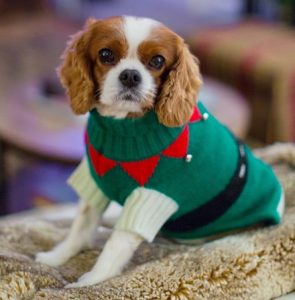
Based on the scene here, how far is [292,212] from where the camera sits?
1256mm

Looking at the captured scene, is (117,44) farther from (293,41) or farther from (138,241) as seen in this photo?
(293,41)

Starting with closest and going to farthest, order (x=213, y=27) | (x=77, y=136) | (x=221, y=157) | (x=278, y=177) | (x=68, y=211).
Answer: (x=221, y=157), (x=278, y=177), (x=68, y=211), (x=77, y=136), (x=213, y=27)

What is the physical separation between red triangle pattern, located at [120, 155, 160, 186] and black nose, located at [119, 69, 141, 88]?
4.7 inches

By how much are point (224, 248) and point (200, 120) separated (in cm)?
21

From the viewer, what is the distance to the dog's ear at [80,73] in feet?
3.60

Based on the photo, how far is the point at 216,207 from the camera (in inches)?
46.9

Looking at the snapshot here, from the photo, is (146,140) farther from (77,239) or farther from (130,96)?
(77,239)

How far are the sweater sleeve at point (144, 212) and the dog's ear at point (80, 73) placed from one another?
0.52 ft

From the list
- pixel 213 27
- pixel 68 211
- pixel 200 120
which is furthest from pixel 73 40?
pixel 213 27

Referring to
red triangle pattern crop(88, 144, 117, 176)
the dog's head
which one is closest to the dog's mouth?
the dog's head

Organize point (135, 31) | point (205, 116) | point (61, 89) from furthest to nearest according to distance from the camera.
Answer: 1. point (61, 89)
2. point (205, 116)
3. point (135, 31)

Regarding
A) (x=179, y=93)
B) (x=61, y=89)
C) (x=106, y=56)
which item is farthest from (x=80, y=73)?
(x=61, y=89)

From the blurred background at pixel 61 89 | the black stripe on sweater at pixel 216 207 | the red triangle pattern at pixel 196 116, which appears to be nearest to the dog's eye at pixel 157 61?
the red triangle pattern at pixel 196 116

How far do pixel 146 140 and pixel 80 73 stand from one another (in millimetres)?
143
